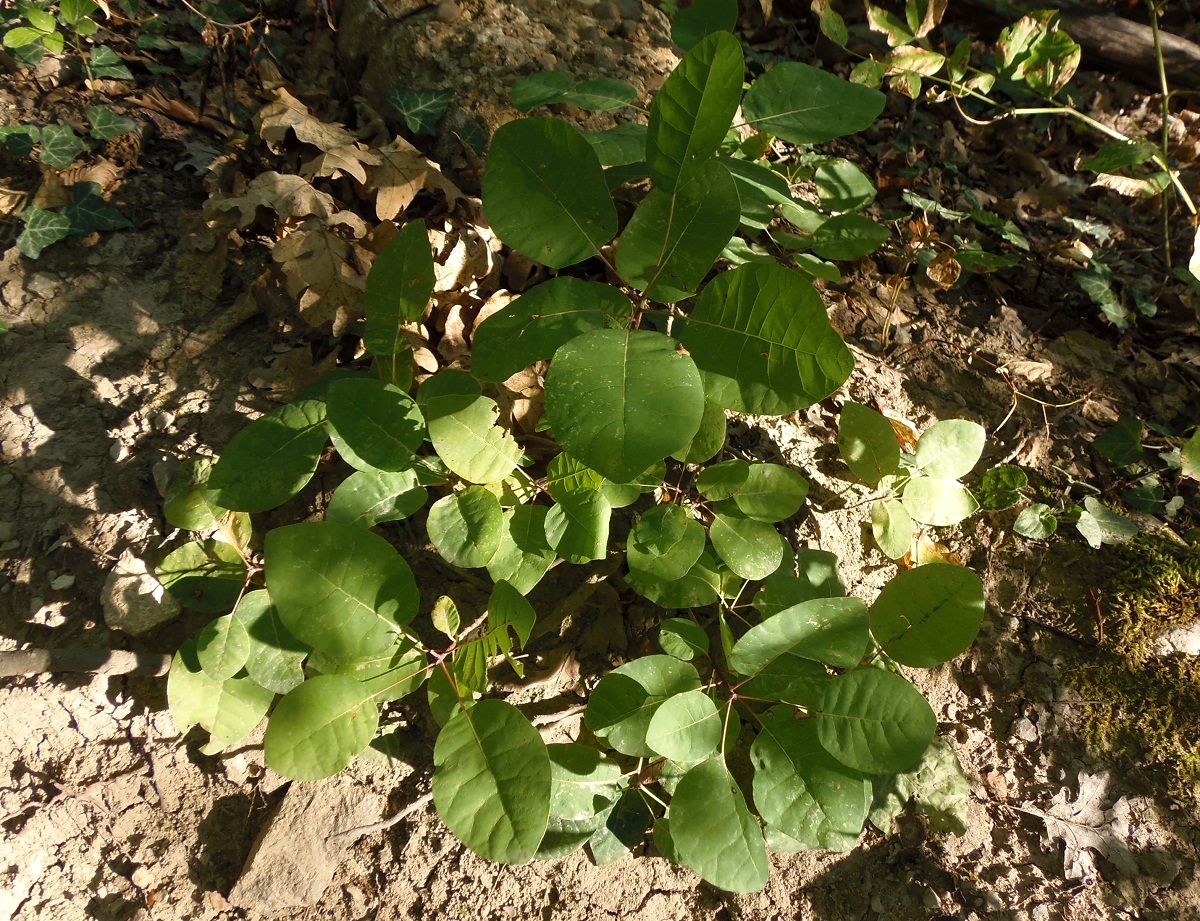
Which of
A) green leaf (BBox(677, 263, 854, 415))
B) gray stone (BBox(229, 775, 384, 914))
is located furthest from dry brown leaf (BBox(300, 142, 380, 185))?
gray stone (BBox(229, 775, 384, 914))

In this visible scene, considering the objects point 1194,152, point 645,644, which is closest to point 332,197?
point 645,644

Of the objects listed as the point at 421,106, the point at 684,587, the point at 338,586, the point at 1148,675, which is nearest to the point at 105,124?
the point at 421,106

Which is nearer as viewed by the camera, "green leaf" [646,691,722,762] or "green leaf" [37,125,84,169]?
"green leaf" [646,691,722,762]

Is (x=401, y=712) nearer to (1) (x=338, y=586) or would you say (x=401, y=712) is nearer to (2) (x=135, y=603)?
(1) (x=338, y=586)

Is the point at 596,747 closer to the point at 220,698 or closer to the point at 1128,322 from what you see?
the point at 220,698

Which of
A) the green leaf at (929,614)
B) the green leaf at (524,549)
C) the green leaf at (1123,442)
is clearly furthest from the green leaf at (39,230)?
the green leaf at (1123,442)

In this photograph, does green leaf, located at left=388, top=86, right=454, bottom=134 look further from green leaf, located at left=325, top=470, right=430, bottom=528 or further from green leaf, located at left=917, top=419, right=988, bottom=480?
green leaf, located at left=917, top=419, right=988, bottom=480
